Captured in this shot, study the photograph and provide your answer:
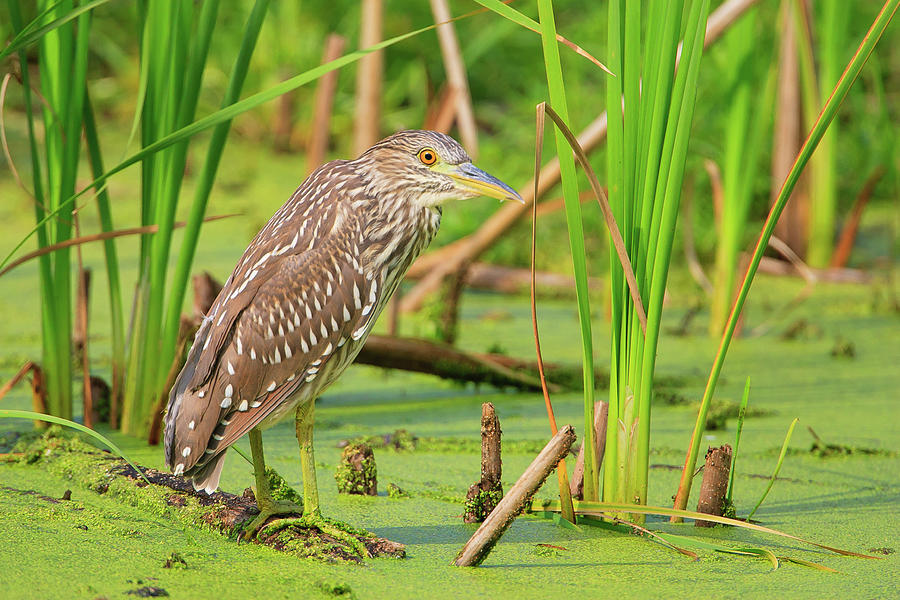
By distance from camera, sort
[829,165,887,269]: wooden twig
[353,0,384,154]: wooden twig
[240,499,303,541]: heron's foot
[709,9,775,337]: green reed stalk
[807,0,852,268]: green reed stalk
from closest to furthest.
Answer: [240,499,303,541]: heron's foot
[709,9,775,337]: green reed stalk
[353,0,384,154]: wooden twig
[807,0,852,268]: green reed stalk
[829,165,887,269]: wooden twig

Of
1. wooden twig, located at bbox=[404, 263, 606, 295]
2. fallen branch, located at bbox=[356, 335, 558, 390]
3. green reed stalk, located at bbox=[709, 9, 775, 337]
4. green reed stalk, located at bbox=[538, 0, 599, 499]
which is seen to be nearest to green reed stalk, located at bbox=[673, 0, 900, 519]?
green reed stalk, located at bbox=[538, 0, 599, 499]

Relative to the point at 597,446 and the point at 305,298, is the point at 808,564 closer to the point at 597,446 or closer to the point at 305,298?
the point at 597,446

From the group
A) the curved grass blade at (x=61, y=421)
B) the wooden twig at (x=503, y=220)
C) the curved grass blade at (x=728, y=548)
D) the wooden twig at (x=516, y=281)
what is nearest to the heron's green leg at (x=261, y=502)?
the curved grass blade at (x=61, y=421)

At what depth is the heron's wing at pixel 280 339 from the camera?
2676 mm

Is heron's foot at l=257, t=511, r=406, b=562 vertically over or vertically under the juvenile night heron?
under

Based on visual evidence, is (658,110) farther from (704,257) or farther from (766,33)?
(766,33)

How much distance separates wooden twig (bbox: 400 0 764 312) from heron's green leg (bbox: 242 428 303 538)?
6.24 feet

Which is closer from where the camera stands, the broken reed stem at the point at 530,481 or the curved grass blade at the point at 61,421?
the curved grass blade at the point at 61,421

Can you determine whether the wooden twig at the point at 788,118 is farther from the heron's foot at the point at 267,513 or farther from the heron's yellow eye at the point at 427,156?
the heron's foot at the point at 267,513

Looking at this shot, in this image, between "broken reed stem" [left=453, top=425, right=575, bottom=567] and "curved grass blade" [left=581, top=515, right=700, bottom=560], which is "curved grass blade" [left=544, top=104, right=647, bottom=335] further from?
"curved grass blade" [left=581, top=515, right=700, bottom=560]

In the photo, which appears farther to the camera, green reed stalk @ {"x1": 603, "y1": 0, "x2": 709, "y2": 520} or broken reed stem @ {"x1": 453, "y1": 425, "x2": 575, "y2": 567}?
green reed stalk @ {"x1": 603, "y1": 0, "x2": 709, "y2": 520}

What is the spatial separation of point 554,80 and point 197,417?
121 cm

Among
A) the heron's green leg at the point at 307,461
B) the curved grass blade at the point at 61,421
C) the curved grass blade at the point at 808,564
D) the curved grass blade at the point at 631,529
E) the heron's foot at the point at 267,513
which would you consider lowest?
the curved grass blade at the point at 808,564

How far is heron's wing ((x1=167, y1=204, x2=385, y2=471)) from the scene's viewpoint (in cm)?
268
